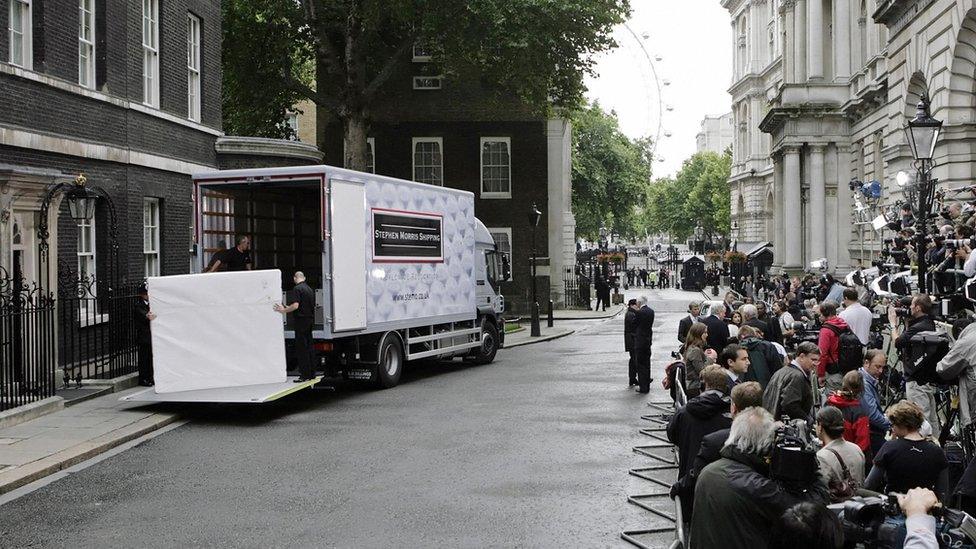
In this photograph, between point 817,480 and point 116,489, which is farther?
point 116,489

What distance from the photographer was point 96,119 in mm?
18594

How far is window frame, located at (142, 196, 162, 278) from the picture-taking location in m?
20.9

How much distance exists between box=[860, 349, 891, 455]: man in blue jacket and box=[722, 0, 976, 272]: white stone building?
13.2 m

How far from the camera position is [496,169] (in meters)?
41.5

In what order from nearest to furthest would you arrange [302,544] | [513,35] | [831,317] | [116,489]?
1. [302,544]
2. [116,489]
3. [831,317]
4. [513,35]

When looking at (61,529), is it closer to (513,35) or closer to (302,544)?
(302,544)

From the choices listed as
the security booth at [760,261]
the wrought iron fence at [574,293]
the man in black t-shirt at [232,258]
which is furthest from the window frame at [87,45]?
the security booth at [760,261]

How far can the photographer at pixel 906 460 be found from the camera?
6.40 m

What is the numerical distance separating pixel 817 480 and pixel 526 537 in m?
3.80

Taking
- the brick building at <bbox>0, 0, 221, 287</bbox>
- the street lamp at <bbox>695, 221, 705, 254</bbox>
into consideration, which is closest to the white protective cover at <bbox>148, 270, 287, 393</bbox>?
the brick building at <bbox>0, 0, 221, 287</bbox>

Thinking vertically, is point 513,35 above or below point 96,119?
above

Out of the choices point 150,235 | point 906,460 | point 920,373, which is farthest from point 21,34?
point 906,460

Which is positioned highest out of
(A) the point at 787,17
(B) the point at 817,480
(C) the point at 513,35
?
(A) the point at 787,17

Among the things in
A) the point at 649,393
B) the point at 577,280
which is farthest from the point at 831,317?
the point at 577,280
